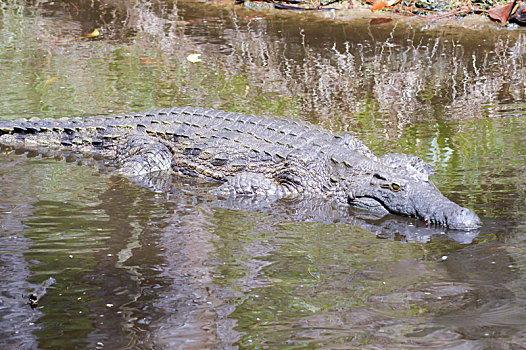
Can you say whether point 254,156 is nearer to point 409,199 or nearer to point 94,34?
point 409,199

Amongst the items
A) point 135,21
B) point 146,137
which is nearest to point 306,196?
point 146,137

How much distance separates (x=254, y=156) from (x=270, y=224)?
1304 mm

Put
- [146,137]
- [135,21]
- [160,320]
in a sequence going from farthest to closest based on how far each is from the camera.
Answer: [135,21]
[146,137]
[160,320]

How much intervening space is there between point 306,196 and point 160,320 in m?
2.78

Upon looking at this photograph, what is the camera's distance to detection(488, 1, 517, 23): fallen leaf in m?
12.9

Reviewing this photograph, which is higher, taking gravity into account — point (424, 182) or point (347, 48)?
point (347, 48)

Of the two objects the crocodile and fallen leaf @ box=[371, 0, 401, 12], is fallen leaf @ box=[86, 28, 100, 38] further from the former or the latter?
fallen leaf @ box=[371, 0, 401, 12]

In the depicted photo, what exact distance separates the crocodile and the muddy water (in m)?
0.23

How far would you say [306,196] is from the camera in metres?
6.37

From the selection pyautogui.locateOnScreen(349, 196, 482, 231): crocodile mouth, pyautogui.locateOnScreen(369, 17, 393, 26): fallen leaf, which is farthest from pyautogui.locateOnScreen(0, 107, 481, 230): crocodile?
pyautogui.locateOnScreen(369, 17, 393, 26): fallen leaf

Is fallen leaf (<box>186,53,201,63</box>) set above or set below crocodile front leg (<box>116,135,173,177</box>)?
above

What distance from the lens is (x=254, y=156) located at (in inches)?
263

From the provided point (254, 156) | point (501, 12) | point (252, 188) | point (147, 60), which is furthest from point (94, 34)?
point (501, 12)

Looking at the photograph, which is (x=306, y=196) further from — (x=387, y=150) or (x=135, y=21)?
(x=135, y=21)
